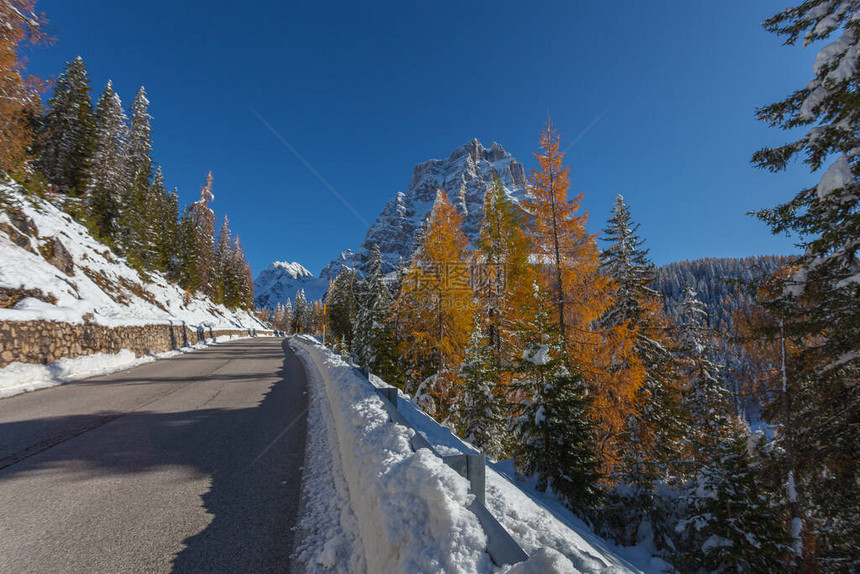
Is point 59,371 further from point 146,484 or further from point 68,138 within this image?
point 68,138

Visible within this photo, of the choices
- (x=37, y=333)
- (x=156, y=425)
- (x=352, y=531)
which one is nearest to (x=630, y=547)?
(x=352, y=531)

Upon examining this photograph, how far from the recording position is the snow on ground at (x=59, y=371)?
853 centimetres

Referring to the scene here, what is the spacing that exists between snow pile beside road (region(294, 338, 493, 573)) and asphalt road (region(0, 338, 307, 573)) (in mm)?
861

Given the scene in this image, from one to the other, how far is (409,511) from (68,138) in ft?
139

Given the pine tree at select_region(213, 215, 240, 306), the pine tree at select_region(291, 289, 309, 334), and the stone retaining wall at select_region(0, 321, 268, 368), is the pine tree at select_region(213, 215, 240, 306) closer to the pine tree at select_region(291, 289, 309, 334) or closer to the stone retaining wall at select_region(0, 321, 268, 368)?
the pine tree at select_region(291, 289, 309, 334)

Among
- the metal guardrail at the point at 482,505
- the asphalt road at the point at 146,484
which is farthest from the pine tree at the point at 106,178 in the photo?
the metal guardrail at the point at 482,505

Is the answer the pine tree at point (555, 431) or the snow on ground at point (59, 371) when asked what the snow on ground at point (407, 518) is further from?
the snow on ground at point (59, 371)

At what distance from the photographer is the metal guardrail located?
1.83 m

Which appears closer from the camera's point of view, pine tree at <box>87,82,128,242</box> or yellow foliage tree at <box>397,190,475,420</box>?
yellow foliage tree at <box>397,190,475,420</box>

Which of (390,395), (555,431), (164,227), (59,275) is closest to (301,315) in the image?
(164,227)

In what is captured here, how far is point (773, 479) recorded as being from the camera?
6.77 m

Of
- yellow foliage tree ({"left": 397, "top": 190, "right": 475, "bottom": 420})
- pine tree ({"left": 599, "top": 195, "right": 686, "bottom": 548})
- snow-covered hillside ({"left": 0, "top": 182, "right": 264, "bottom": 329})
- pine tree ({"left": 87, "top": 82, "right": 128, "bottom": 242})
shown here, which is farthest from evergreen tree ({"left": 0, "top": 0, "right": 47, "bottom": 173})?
pine tree ({"left": 599, "top": 195, "right": 686, "bottom": 548})

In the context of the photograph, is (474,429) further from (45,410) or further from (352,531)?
(45,410)

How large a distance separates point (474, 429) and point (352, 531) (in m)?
9.09
